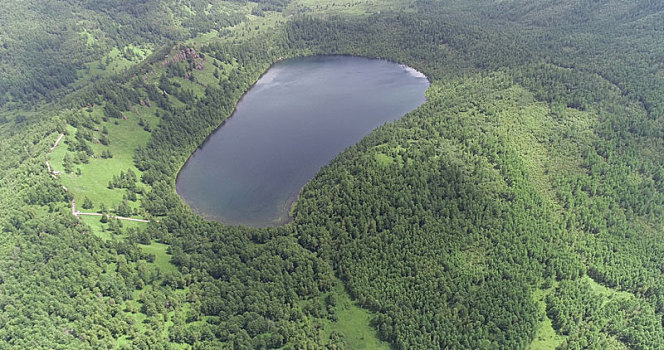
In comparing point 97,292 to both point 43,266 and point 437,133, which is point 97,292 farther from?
point 437,133

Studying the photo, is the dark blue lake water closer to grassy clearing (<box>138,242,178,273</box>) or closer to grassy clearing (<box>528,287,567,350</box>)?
grassy clearing (<box>138,242,178,273</box>)

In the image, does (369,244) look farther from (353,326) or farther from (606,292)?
(606,292)

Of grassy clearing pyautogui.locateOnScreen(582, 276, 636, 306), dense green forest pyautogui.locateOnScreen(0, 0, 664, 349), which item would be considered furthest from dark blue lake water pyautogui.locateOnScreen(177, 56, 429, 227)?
grassy clearing pyautogui.locateOnScreen(582, 276, 636, 306)

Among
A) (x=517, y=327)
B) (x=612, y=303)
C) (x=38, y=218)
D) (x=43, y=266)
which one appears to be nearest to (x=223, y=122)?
(x=38, y=218)

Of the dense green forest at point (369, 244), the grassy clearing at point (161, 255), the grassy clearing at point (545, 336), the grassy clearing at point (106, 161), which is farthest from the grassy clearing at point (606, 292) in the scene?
the grassy clearing at point (106, 161)

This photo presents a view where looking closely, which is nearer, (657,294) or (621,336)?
(621,336)

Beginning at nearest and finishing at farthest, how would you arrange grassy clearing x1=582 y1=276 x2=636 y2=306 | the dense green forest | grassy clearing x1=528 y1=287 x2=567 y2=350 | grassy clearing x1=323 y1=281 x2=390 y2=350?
grassy clearing x1=528 y1=287 x2=567 y2=350
the dense green forest
grassy clearing x1=323 y1=281 x2=390 y2=350
grassy clearing x1=582 y1=276 x2=636 y2=306

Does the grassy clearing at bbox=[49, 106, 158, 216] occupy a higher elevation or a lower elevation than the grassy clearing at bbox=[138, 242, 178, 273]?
higher

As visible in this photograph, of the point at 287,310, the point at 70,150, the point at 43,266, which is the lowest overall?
the point at 287,310
